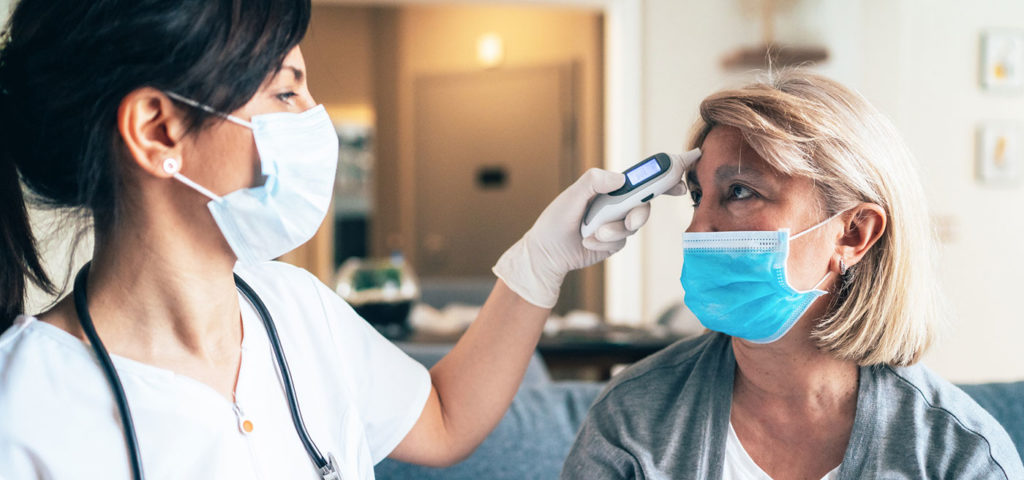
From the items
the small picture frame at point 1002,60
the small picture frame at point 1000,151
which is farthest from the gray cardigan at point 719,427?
the small picture frame at point 1002,60

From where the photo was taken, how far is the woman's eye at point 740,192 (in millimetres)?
A: 1173

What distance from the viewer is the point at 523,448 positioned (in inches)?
56.0

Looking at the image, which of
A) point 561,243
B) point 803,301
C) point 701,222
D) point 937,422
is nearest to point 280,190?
point 561,243

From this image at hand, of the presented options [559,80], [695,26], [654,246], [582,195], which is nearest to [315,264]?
[559,80]

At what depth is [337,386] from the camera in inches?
42.9

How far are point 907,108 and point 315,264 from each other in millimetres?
4860

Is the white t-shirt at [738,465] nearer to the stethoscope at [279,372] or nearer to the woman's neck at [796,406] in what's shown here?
the woman's neck at [796,406]

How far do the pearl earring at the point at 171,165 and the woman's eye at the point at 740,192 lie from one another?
78cm

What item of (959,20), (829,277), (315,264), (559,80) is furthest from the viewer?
(315,264)

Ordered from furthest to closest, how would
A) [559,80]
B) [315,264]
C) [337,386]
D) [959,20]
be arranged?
[315,264] < [559,80] < [959,20] < [337,386]

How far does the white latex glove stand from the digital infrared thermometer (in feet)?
0.04

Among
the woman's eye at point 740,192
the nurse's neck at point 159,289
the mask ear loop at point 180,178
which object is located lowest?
the nurse's neck at point 159,289

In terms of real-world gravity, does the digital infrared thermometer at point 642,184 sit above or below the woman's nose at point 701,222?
above

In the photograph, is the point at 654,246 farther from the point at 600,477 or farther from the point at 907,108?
the point at 600,477
